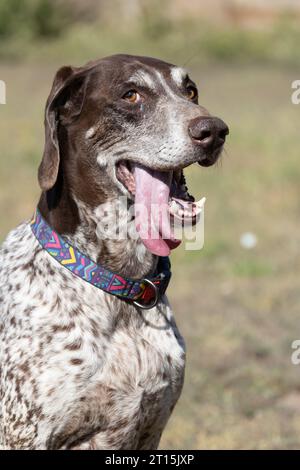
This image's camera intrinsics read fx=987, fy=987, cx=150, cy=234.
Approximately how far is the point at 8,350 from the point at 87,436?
0.48 m

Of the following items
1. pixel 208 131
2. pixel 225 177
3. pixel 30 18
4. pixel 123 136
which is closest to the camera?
pixel 208 131

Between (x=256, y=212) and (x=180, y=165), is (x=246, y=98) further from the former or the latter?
(x=180, y=165)

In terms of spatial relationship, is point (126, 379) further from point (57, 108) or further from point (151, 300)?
point (57, 108)

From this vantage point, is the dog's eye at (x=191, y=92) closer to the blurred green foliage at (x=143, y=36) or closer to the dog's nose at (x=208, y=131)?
the dog's nose at (x=208, y=131)

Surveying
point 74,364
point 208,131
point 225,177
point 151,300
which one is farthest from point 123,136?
point 225,177

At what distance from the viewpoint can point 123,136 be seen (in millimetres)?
4164

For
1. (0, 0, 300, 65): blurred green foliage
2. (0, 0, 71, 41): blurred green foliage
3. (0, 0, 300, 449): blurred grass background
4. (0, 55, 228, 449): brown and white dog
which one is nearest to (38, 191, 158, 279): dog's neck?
(0, 55, 228, 449): brown and white dog

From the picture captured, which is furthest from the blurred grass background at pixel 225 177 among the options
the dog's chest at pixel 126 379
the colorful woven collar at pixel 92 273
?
the dog's chest at pixel 126 379

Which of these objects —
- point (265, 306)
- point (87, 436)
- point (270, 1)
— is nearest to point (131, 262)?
point (87, 436)

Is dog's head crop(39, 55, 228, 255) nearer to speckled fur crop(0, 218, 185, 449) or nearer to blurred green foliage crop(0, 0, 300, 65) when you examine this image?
speckled fur crop(0, 218, 185, 449)

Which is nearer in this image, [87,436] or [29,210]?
[87,436]

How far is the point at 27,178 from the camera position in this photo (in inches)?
453

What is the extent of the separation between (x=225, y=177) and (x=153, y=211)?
7619 mm

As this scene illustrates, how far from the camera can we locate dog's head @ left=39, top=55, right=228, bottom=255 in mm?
4059
